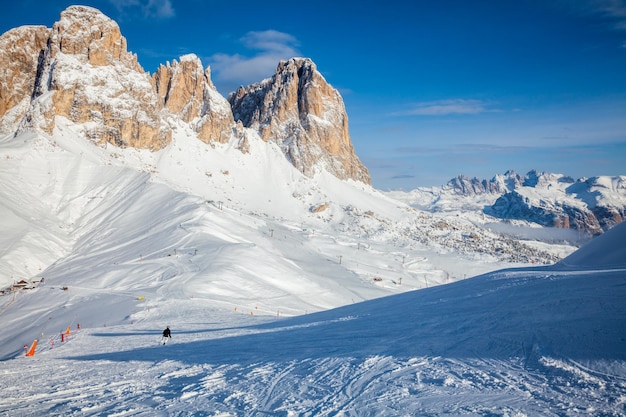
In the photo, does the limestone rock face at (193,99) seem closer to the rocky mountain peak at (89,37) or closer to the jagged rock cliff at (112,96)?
the jagged rock cliff at (112,96)

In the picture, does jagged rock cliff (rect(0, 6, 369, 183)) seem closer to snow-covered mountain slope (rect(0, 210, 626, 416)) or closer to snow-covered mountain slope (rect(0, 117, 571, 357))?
snow-covered mountain slope (rect(0, 117, 571, 357))

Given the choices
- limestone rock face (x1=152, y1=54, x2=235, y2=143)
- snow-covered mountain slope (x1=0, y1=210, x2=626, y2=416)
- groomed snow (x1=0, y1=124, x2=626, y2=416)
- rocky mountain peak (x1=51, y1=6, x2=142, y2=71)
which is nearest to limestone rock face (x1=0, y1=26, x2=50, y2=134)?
rocky mountain peak (x1=51, y1=6, x2=142, y2=71)

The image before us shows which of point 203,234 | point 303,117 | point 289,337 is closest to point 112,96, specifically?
point 203,234

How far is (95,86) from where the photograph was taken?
108 meters

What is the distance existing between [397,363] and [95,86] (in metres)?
124

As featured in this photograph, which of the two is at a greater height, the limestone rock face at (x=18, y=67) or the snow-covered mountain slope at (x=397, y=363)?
the limestone rock face at (x=18, y=67)

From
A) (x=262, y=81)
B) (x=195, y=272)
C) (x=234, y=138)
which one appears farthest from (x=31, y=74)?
(x=195, y=272)

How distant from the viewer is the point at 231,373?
10820 millimetres

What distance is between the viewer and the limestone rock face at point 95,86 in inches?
Result: 4035

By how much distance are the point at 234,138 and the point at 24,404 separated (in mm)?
137938

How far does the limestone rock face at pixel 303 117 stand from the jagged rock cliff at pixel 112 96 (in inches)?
22.1

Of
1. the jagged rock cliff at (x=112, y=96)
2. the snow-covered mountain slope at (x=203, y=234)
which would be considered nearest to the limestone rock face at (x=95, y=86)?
the jagged rock cliff at (x=112, y=96)

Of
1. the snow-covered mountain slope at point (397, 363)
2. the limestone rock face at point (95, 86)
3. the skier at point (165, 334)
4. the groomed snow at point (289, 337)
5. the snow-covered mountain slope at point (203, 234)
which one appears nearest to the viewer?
the snow-covered mountain slope at point (397, 363)

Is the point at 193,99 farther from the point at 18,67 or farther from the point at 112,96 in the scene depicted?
the point at 18,67
